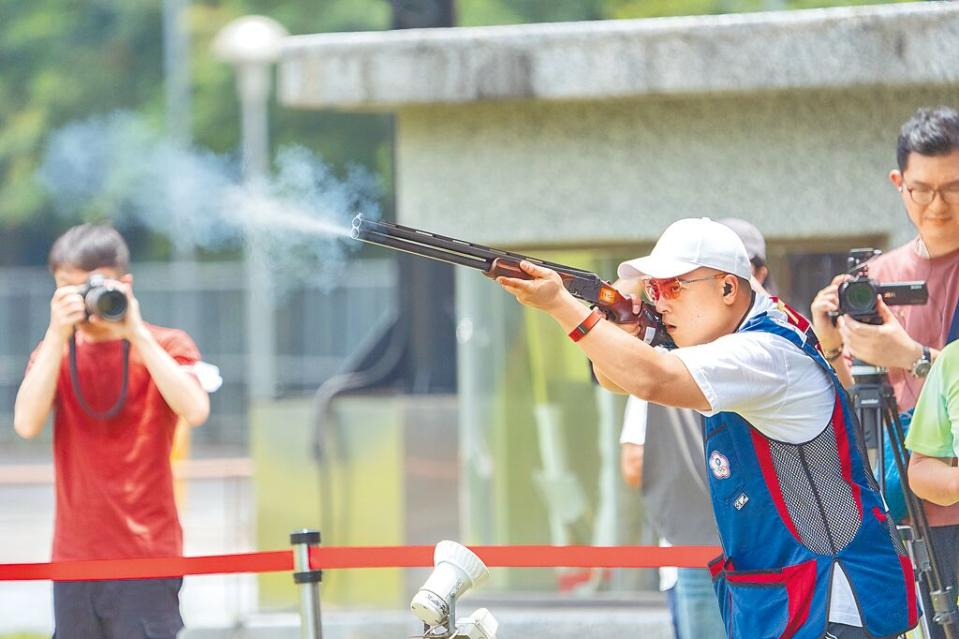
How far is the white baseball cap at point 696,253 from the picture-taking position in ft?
12.7

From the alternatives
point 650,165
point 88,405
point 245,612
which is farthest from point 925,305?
point 245,612

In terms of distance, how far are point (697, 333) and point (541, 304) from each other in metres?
0.39

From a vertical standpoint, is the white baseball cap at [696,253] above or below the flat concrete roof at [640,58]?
below

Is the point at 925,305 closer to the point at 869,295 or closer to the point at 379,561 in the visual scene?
the point at 869,295

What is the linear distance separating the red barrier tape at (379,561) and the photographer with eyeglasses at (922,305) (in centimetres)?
75

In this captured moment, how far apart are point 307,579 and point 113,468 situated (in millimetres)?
777

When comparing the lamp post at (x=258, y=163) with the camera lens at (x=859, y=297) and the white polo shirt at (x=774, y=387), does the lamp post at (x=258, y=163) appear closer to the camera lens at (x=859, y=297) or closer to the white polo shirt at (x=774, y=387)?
the camera lens at (x=859, y=297)

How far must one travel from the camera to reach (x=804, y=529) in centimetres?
376

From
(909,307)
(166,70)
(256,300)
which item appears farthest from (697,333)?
(166,70)

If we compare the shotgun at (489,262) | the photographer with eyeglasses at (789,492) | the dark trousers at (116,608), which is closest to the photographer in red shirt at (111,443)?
the dark trousers at (116,608)

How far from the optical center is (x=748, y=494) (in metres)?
3.77

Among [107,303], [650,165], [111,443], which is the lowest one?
[111,443]

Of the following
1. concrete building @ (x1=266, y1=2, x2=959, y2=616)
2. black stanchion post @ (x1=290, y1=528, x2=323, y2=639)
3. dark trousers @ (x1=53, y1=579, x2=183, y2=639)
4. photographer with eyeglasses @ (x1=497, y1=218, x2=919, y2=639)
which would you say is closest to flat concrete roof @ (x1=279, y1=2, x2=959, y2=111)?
concrete building @ (x1=266, y1=2, x2=959, y2=616)

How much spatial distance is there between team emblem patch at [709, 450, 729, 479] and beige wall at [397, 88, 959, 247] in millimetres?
3381
